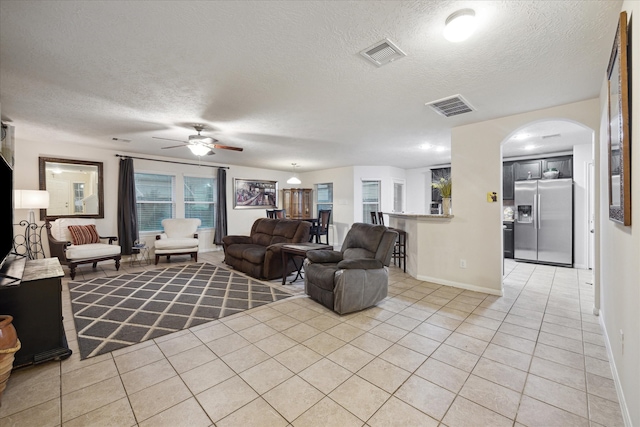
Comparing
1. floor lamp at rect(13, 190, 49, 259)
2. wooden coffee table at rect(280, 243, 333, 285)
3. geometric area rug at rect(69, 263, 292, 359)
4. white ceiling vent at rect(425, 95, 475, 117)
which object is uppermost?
white ceiling vent at rect(425, 95, 475, 117)

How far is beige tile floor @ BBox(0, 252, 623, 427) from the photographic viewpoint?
159 centimetres

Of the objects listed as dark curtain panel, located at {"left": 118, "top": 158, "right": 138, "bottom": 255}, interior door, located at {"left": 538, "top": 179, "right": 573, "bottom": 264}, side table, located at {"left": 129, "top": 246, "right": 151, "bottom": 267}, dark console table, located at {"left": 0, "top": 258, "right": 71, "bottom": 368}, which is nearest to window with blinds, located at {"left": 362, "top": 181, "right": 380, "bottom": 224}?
interior door, located at {"left": 538, "top": 179, "right": 573, "bottom": 264}

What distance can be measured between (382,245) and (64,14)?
3.36 metres

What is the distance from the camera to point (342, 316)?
3.00 metres

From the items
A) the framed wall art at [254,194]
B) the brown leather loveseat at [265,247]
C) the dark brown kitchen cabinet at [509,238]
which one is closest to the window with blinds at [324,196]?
the framed wall art at [254,194]

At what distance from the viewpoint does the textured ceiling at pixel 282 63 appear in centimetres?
171

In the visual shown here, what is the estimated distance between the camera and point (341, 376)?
6.38 ft

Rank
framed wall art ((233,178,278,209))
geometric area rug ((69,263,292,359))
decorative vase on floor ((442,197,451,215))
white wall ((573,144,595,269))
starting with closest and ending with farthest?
geometric area rug ((69,263,292,359)) → decorative vase on floor ((442,197,451,215)) → white wall ((573,144,595,269)) → framed wall art ((233,178,278,209))

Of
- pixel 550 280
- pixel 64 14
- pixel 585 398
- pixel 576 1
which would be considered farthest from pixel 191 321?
pixel 550 280

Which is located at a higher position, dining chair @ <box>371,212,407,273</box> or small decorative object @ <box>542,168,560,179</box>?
small decorative object @ <box>542,168,560,179</box>

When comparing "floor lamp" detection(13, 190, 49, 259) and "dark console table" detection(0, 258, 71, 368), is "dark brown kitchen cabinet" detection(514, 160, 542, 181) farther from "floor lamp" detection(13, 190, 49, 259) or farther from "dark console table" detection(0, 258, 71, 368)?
"floor lamp" detection(13, 190, 49, 259)

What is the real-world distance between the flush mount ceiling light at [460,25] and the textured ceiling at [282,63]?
4 centimetres

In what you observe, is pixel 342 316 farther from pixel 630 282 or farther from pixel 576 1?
pixel 576 1

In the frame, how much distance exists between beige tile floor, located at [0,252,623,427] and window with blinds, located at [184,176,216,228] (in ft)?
14.8
